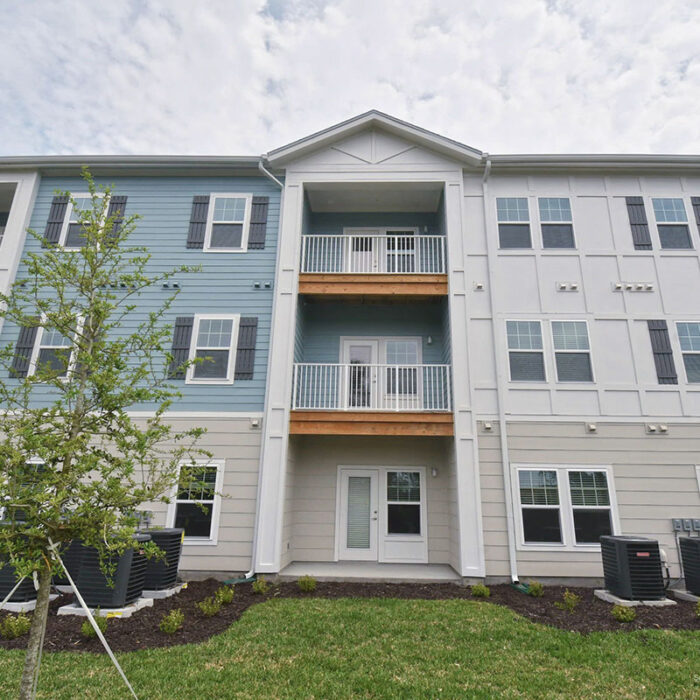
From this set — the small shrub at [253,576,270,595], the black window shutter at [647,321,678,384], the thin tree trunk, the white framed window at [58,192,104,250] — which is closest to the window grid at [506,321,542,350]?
the black window shutter at [647,321,678,384]

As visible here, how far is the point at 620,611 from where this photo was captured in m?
6.16

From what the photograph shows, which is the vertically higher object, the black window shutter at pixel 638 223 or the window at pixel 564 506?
the black window shutter at pixel 638 223

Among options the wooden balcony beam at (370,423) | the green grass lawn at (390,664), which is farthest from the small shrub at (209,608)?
the wooden balcony beam at (370,423)

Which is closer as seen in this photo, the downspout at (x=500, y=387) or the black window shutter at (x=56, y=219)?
the downspout at (x=500, y=387)

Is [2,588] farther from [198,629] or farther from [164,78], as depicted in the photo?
[164,78]

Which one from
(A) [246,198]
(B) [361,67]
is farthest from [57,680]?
(B) [361,67]

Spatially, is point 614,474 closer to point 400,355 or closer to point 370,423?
point 370,423

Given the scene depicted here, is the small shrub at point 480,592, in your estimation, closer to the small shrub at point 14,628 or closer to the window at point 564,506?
the window at point 564,506

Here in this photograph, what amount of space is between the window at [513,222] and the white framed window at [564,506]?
5.32 m

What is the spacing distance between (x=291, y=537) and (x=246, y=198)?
842cm

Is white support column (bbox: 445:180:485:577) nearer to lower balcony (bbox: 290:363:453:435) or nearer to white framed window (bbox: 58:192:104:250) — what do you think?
lower balcony (bbox: 290:363:453:435)

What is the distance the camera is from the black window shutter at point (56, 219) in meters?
10.7

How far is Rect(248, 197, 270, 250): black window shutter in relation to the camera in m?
10.6

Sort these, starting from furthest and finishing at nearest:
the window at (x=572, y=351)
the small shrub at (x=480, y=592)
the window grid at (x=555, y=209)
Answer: the window grid at (x=555, y=209) → the window at (x=572, y=351) → the small shrub at (x=480, y=592)
